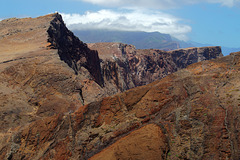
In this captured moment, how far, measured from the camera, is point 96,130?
4895mm

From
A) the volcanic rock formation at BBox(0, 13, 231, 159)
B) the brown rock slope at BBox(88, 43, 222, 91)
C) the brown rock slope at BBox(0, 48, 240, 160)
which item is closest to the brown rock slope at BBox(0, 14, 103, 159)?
the volcanic rock formation at BBox(0, 13, 231, 159)

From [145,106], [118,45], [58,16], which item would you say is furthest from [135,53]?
[145,106]

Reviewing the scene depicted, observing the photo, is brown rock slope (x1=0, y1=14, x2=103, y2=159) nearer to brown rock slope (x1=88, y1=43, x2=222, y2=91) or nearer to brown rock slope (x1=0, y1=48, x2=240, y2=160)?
brown rock slope (x1=0, y1=48, x2=240, y2=160)

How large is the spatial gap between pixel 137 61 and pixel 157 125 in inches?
2040

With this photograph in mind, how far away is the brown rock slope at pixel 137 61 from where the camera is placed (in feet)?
135

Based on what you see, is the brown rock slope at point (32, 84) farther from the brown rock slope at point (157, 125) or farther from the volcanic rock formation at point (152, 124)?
the brown rock slope at point (157, 125)

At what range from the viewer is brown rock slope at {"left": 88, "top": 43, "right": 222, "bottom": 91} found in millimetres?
41225

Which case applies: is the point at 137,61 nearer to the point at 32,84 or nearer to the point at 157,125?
the point at 32,84

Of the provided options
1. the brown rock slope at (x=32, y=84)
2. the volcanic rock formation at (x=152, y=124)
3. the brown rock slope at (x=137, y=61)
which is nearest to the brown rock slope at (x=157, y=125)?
the volcanic rock formation at (x=152, y=124)

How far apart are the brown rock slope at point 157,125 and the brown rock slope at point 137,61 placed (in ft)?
98.6

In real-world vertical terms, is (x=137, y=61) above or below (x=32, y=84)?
below

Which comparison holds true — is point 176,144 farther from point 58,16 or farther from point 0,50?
point 58,16

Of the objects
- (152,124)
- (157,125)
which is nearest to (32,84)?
(152,124)

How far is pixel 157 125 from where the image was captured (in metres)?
4.39
